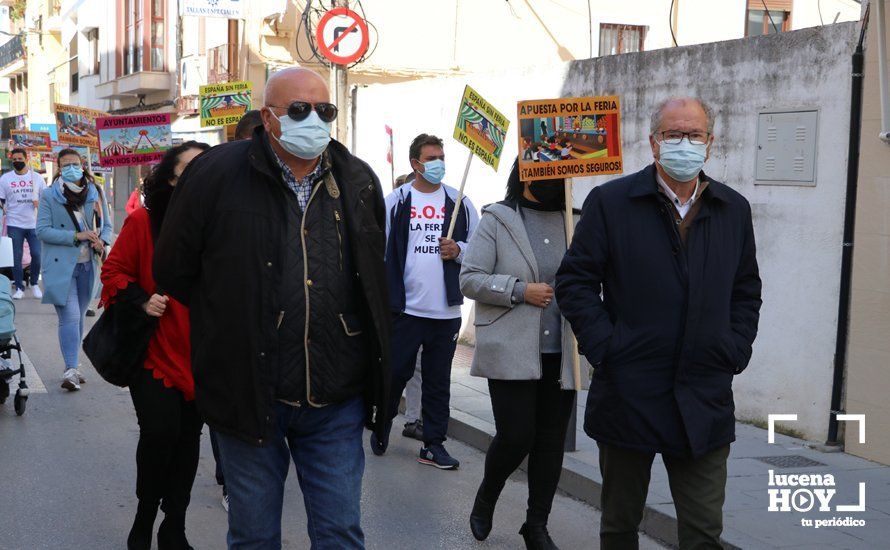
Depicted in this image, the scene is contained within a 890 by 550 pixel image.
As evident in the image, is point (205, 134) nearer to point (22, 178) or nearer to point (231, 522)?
point (22, 178)

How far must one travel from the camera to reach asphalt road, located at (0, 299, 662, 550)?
18.9ft

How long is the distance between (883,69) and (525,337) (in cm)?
331

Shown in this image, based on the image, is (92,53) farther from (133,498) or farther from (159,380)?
(159,380)

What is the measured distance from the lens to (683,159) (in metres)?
4.05

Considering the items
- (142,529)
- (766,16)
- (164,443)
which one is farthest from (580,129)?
(766,16)

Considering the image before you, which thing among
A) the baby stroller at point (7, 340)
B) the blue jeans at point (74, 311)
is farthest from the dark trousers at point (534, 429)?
the blue jeans at point (74, 311)

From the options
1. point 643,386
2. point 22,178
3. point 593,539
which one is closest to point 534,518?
point 593,539

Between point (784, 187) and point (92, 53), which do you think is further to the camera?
point (92, 53)

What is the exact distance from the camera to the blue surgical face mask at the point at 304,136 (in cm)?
354

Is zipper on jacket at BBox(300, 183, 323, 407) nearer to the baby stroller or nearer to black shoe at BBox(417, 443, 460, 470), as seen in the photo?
black shoe at BBox(417, 443, 460, 470)

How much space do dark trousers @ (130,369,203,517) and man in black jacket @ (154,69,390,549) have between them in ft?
4.38

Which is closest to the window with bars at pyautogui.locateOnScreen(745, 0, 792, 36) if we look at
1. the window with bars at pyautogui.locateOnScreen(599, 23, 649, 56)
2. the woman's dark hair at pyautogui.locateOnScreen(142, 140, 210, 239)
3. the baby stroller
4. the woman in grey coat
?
the window with bars at pyautogui.locateOnScreen(599, 23, 649, 56)

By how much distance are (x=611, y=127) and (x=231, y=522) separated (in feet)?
10.9

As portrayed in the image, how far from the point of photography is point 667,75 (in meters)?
9.14
